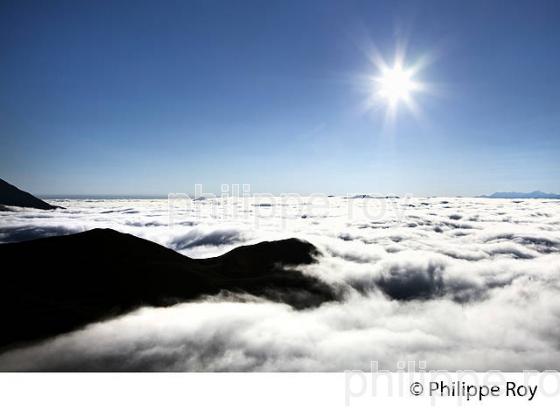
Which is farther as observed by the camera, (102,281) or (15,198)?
(15,198)

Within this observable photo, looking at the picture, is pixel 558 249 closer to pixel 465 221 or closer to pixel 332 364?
pixel 465 221

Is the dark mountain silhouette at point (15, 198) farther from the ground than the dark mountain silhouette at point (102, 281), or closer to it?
farther from the ground

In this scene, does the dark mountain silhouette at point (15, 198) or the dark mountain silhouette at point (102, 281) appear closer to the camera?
the dark mountain silhouette at point (102, 281)

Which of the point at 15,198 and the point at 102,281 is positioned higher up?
the point at 15,198
